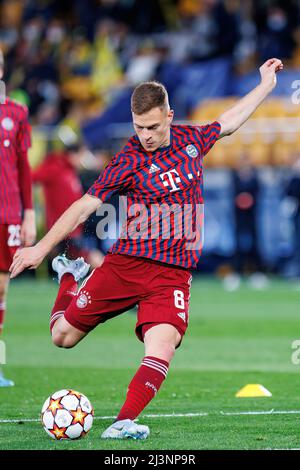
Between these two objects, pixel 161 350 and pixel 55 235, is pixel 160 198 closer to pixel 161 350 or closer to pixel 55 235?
pixel 55 235

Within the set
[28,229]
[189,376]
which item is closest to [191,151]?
[28,229]

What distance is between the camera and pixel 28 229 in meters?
9.18

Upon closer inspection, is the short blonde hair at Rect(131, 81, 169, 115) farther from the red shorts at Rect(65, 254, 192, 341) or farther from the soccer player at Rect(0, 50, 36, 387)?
the soccer player at Rect(0, 50, 36, 387)

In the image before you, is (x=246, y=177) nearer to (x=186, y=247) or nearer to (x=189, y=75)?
(x=189, y=75)

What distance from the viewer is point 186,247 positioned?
7070 mm

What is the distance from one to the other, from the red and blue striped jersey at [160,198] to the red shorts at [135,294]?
0.23 ft

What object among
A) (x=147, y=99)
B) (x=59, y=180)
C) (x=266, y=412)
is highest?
(x=59, y=180)

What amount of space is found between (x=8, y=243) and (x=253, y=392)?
2.32 metres

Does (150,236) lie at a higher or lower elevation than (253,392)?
higher

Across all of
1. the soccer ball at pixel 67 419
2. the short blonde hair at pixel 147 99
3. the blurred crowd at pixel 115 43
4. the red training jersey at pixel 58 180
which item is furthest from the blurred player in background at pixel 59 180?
the soccer ball at pixel 67 419

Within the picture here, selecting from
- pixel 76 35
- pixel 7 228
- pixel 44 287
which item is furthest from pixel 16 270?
pixel 76 35

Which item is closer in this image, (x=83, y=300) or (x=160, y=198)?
(x=160, y=198)

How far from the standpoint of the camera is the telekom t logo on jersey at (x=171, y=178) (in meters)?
6.99

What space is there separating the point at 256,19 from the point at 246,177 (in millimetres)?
4578
